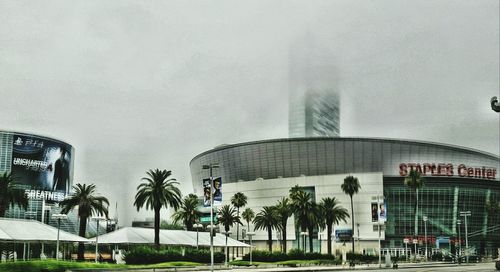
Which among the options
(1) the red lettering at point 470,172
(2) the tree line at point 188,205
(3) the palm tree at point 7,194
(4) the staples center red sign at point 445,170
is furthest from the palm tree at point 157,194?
(1) the red lettering at point 470,172

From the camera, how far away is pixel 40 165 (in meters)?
161

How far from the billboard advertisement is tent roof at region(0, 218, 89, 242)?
245 ft

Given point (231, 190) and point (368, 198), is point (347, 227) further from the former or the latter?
point (231, 190)

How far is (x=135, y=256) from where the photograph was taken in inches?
2899

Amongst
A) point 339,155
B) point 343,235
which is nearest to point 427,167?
point 339,155

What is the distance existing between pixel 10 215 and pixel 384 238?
330 feet

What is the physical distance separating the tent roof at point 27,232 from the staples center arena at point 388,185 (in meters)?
81.0

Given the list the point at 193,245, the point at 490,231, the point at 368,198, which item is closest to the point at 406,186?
the point at 368,198

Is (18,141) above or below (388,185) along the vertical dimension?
above

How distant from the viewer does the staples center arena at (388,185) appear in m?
156

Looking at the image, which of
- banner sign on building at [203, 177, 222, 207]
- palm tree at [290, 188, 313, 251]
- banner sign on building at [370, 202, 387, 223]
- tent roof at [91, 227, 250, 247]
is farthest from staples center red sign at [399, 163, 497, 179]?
banner sign on building at [203, 177, 222, 207]

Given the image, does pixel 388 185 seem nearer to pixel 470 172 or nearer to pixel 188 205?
pixel 470 172

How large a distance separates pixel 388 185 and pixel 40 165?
9696cm

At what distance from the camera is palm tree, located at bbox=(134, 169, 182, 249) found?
88.9m
